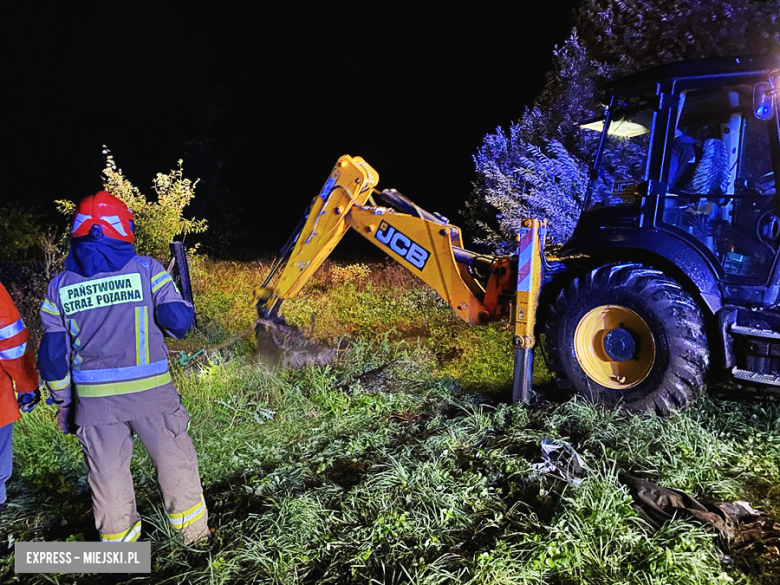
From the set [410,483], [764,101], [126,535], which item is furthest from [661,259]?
[126,535]

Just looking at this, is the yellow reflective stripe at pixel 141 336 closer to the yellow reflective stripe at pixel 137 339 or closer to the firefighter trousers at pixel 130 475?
the yellow reflective stripe at pixel 137 339

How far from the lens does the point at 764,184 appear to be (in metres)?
3.60

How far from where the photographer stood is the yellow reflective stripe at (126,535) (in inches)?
105

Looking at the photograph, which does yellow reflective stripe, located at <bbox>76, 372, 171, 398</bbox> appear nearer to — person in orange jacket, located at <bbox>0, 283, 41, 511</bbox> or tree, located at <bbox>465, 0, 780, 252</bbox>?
person in orange jacket, located at <bbox>0, 283, 41, 511</bbox>

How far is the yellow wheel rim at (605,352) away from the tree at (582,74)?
3.74 meters

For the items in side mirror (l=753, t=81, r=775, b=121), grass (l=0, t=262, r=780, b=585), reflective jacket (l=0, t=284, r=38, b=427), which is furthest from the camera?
side mirror (l=753, t=81, r=775, b=121)

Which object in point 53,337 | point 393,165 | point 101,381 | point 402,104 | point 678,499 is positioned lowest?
point 678,499

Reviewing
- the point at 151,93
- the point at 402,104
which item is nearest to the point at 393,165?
the point at 402,104

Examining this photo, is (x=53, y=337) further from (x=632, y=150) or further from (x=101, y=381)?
(x=632, y=150)

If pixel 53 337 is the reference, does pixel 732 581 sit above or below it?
below

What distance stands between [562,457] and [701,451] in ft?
2.88

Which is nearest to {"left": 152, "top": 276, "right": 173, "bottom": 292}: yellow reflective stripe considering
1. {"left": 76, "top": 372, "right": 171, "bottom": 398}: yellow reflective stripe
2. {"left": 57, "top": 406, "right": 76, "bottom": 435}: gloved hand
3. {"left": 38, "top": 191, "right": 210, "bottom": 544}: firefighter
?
{"left": 38, "top": 191, "right": 210, "bottom": 544}: firefighter

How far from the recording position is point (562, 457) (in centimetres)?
333

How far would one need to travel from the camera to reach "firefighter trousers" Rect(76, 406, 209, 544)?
104 inches
